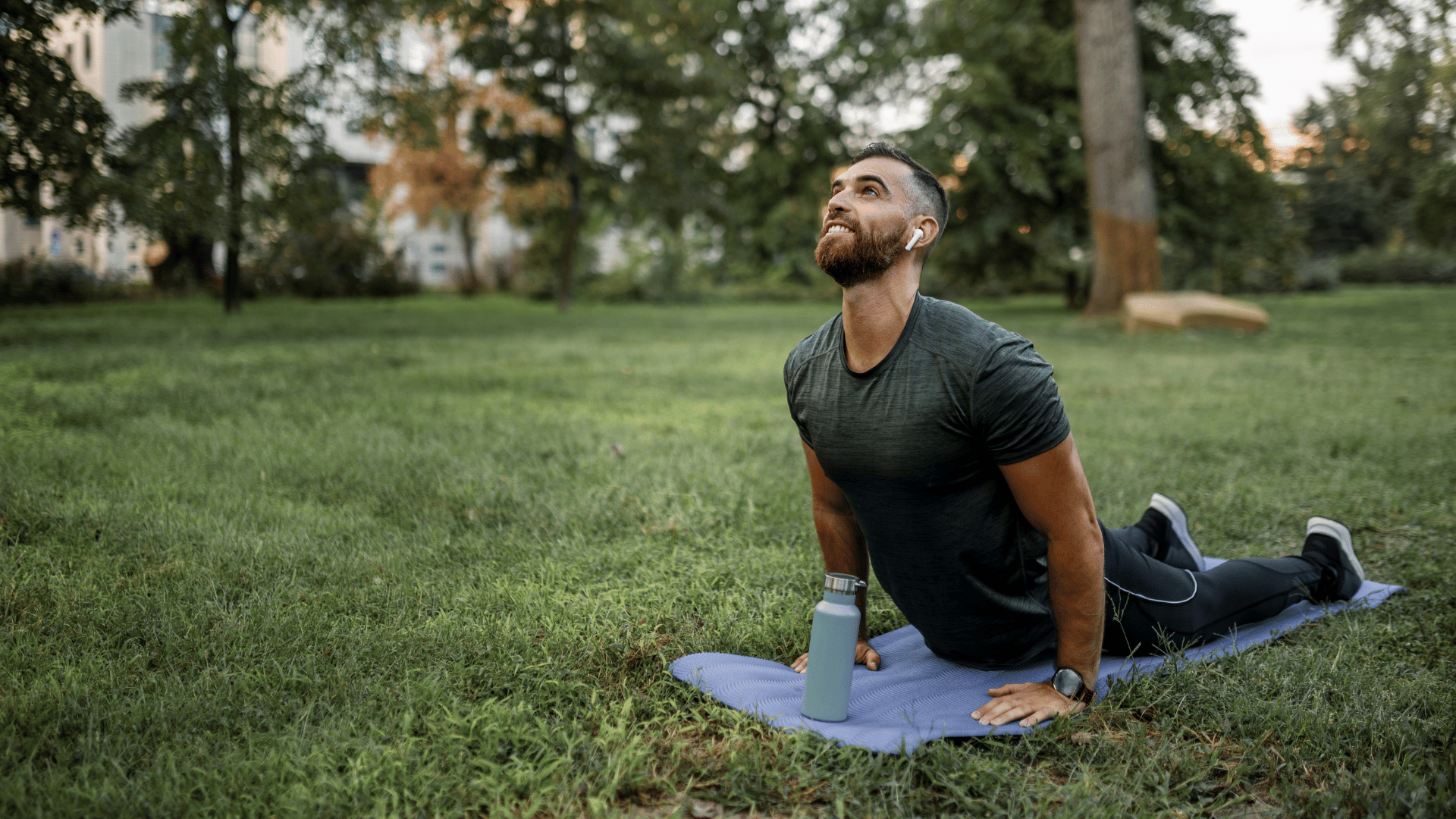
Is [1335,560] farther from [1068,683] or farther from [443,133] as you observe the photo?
[443,133]

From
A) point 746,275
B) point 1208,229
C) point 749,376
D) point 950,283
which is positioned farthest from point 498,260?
point 749,376

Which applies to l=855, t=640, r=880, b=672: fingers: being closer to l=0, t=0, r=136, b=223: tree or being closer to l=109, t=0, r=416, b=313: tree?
l=0, t=0, r=136, b=223: tree

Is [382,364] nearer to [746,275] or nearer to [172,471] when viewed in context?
[172,471]

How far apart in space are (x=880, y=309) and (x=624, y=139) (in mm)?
19479

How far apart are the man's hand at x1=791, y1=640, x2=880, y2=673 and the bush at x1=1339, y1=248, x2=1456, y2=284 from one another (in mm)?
40596

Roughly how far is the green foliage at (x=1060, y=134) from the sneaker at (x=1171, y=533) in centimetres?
1611

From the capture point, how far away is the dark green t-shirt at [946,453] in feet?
7.53

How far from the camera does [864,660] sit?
3.01 meters

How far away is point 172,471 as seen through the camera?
4957 mm

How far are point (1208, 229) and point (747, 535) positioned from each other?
19.8 metres

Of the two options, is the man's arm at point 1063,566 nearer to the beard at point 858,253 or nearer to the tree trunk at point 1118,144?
the beard at point 858,253

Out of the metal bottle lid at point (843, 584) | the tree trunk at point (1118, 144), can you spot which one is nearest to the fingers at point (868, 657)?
the metal bottle lid at point (843, 584)

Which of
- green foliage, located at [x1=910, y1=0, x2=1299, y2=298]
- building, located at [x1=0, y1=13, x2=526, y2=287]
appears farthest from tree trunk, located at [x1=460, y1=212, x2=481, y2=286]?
green foliage, located at [x1=910, y1=0, x2=1299, y2=298]

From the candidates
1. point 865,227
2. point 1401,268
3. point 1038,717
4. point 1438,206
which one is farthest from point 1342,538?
point 1401,268
